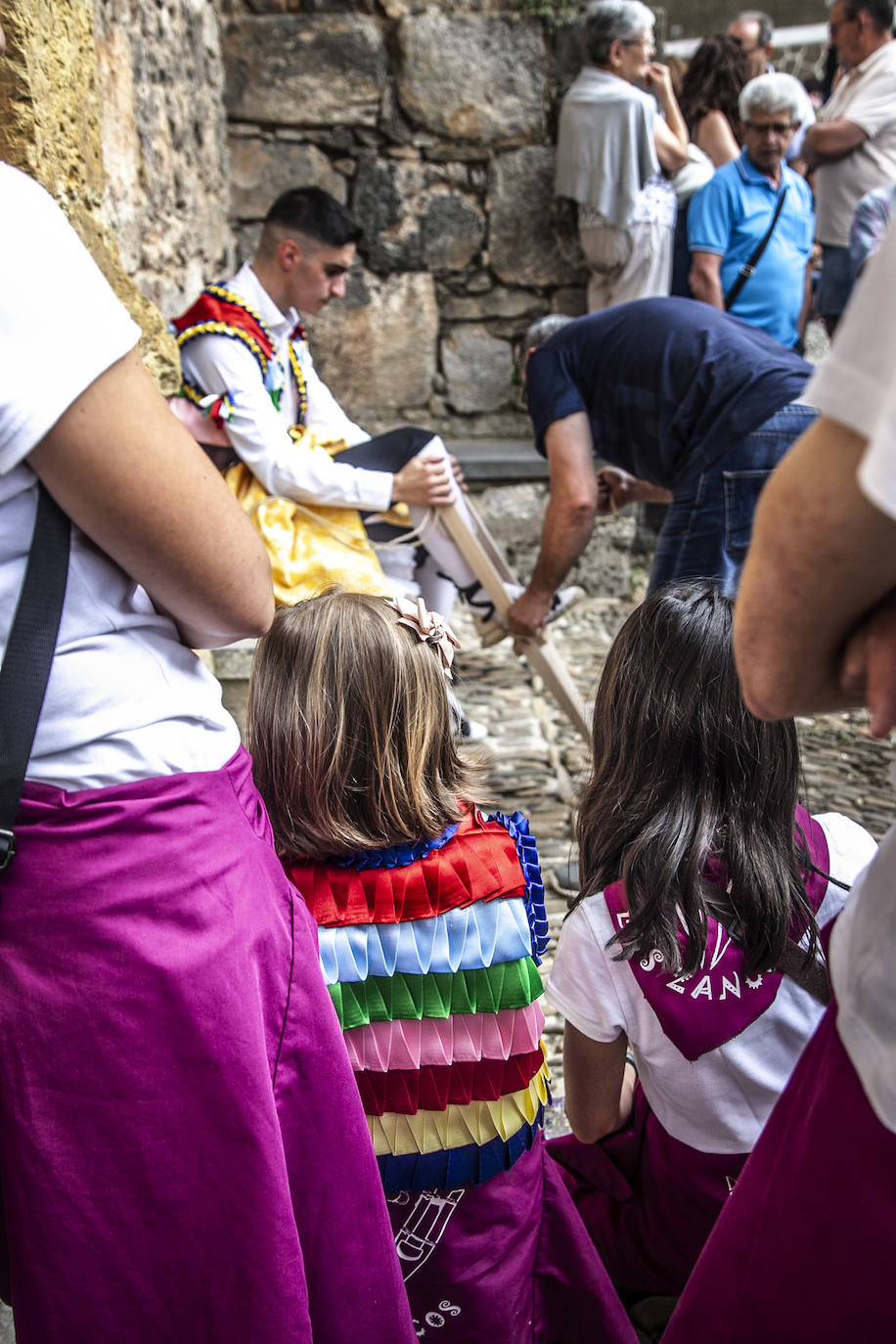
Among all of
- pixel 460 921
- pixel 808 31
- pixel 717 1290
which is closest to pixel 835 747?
pixel 460 921

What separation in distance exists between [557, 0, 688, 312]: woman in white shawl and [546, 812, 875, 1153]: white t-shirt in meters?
3.71

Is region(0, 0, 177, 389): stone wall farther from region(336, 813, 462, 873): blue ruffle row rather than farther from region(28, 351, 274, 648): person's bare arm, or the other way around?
region(336, 813, 462, 873): blue ruffle row

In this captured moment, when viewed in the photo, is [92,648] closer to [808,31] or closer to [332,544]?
[332,544]

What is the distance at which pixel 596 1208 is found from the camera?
4.67 feet

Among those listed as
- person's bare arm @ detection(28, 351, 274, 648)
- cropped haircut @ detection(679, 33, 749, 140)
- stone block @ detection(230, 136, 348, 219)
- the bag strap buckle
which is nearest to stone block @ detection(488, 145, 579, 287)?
cropped haircut @ detection(679, 33, 749, 140)

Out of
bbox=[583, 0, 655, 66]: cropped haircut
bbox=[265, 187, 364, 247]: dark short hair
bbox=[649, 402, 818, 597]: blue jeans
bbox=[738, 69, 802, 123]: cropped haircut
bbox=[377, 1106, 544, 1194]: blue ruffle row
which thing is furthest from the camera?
bbox=[583, 0, 655, 66]: cropped haircut

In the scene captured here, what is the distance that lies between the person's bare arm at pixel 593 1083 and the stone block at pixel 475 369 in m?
4.20

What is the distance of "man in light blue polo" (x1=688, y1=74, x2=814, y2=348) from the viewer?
146 inches

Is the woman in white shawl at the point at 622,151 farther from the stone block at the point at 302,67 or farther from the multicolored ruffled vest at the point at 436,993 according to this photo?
the multicolored ruffled vest at the point at 436,993

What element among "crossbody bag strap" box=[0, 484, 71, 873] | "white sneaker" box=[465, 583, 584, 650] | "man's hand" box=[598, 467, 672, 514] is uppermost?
"crossbody bag strap" box=[0, 484, 71, 873]

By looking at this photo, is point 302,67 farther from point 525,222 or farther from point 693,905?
point 693,905

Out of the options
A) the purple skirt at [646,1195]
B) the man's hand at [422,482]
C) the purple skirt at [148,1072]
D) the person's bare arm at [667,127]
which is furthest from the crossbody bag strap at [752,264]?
the purple skirt at [148,1072]

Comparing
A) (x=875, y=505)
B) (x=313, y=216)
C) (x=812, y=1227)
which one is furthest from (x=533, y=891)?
(x=313, y=216)

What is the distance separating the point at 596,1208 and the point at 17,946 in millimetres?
939
